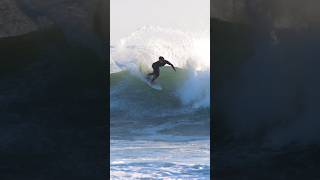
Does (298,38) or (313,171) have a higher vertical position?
(298,38)

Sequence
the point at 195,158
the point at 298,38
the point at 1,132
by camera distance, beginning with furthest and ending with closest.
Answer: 1. the point at 195,158
2. the point at 298,38
3. the point at 1,132

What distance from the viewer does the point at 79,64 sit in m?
7.54

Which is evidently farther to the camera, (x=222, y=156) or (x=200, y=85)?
(x=200, y=85)

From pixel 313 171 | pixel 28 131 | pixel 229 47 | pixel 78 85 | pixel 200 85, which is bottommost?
pixel 313 171

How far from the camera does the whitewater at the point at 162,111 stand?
14883 millimetres

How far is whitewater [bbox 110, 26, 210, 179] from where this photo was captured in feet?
48.8

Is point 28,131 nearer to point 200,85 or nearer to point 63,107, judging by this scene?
point 63,107

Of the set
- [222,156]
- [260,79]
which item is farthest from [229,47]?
[222,156]

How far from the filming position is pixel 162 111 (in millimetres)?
18750

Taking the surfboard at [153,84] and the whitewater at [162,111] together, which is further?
the surfboard at [153,84]

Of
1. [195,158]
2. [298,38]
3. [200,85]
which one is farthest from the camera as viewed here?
[200,85]

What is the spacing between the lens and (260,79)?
25.6 feet

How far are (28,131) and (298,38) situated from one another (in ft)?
13.2

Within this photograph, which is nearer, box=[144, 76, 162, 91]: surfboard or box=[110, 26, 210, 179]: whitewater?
box=[110, 26, 210, 179]: whitewater
